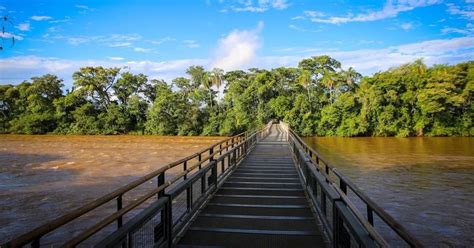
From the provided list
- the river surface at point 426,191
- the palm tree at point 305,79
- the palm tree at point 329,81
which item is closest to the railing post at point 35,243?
the river surface at point 426,191

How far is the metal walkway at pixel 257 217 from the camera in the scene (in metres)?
4.10

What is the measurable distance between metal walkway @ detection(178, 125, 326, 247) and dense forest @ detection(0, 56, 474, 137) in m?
42.1

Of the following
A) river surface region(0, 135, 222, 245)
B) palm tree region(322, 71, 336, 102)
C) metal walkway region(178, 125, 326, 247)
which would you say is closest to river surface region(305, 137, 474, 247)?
metal walkway region(178, 125, 326, 247)

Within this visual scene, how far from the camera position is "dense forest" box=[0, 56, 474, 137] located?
4606cm

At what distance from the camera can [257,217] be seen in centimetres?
504

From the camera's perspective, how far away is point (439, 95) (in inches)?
1682

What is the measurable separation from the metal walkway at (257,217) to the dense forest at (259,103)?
138 feet

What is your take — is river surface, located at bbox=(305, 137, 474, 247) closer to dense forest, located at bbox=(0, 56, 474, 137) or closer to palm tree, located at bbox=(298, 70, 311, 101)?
dense forest, located at bbox=(0, 56, 474, 137)

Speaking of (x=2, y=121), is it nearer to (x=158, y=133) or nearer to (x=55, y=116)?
(x=55, y=116)

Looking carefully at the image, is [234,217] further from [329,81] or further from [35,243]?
[329,81]

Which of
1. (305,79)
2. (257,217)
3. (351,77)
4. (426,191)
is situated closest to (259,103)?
(305,79)

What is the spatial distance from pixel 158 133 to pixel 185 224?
159 feet

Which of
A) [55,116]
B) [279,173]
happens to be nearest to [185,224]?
[279,173]

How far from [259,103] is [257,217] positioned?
52.5 meters
